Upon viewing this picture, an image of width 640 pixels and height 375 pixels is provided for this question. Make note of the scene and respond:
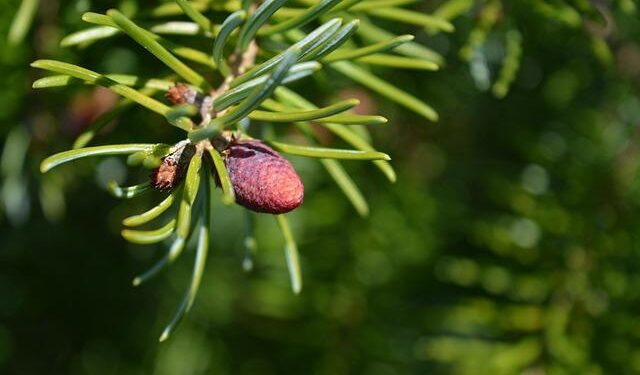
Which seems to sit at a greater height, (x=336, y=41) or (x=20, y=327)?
(x=336, y=41)

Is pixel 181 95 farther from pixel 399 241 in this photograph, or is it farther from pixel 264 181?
pixel 399 241

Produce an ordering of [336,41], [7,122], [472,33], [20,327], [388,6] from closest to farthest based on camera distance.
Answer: [336,41], [388,6], [472,33], [7,122], [20,327]

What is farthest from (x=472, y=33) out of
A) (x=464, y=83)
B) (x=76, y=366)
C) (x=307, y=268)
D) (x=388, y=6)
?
(x=76, y=366)

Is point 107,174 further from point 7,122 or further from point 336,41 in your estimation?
point 336,41

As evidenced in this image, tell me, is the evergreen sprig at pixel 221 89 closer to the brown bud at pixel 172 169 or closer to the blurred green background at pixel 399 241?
the brown bud at pixel 172 169

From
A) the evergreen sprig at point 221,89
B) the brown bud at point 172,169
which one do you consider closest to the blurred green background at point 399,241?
the evergreen sprig at point 221,89

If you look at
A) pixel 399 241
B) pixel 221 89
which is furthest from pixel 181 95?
pixel 399 241

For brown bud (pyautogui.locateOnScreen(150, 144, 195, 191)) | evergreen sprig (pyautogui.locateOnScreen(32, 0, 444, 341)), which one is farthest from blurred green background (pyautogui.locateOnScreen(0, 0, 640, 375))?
brown bud (pyautogui.locateOnScreen(150, 144, 195, 191))
